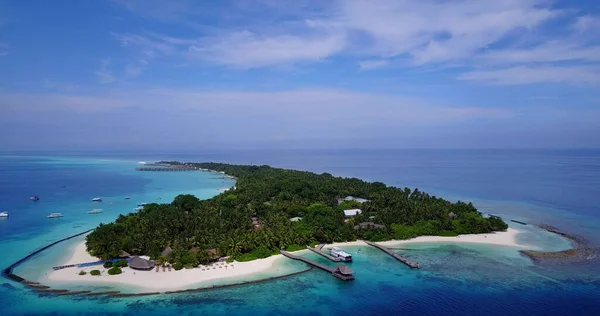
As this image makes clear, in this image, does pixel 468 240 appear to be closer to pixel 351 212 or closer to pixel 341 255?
pixel 351 212

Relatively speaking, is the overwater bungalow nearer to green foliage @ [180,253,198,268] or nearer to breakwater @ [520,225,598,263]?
green foliage @ [180,253,198,268]

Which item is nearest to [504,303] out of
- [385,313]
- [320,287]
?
[385,313]

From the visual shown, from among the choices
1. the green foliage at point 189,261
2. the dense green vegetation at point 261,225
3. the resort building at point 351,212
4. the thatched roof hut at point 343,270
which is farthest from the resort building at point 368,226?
the green foliage at point 189,261

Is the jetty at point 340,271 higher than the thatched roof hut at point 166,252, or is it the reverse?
the thatched roof hut at point 166,252

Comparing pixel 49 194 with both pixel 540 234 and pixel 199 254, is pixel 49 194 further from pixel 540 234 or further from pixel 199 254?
pixel 540 234

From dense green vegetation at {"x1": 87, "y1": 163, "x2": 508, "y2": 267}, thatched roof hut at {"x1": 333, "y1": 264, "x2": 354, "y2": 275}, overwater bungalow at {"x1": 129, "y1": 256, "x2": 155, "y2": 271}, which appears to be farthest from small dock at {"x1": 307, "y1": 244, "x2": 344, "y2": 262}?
overwater bungalow at {"x1": 129, "y1": 256, "x2": 155, "y2": 271}

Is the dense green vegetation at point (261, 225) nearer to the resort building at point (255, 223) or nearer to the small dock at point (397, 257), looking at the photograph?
the resort building at point (255, 223)
